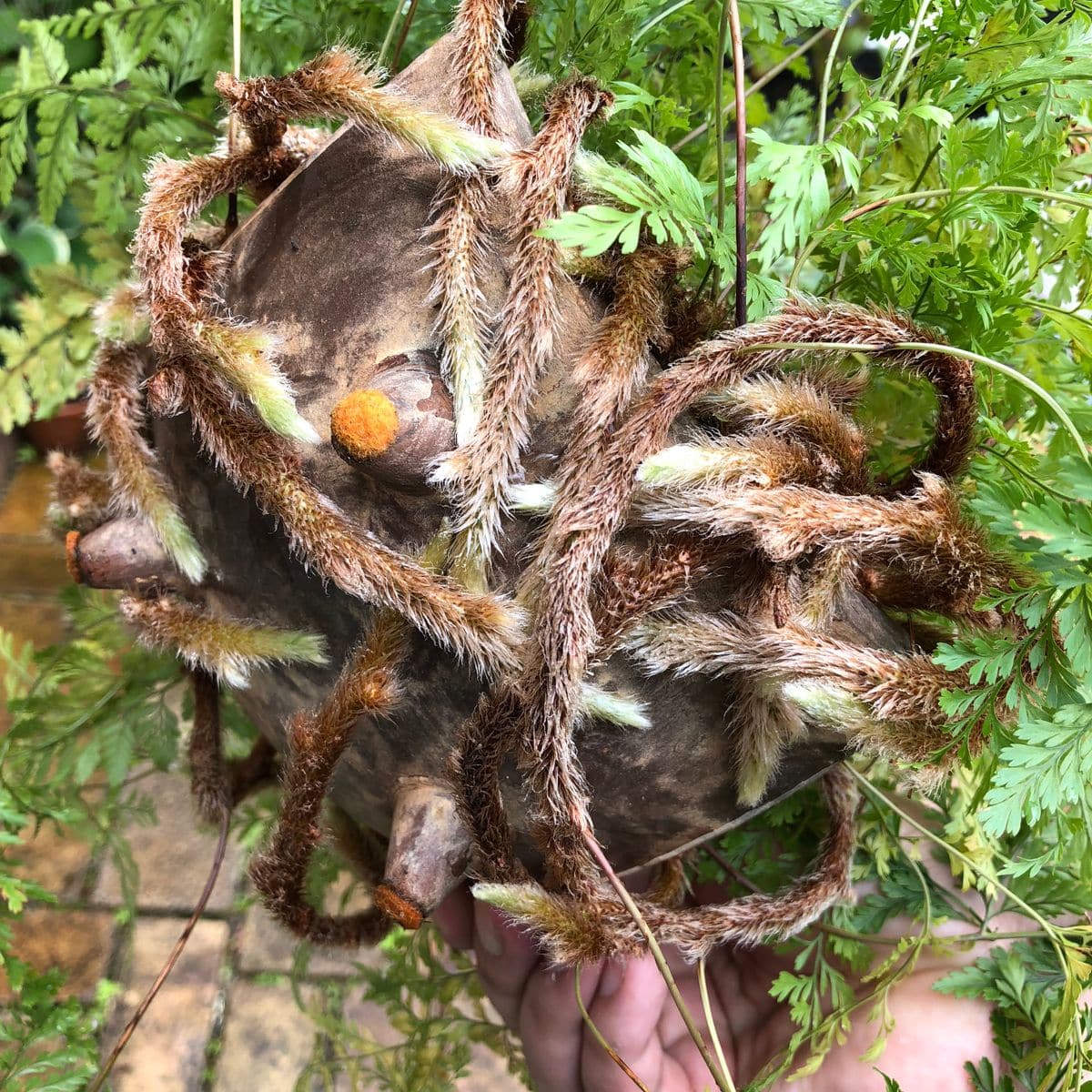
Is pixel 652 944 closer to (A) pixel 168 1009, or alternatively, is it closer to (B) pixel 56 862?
(A) pixel 168 1009

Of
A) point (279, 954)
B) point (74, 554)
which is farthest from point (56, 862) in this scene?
point (74, 554)

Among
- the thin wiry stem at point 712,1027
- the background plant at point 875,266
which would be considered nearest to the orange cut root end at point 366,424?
the background plant at point 875,266

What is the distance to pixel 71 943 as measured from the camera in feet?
4.93

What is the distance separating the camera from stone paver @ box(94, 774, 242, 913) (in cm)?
157

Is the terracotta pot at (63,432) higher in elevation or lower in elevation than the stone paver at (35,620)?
higher

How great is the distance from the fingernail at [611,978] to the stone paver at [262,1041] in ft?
2.98

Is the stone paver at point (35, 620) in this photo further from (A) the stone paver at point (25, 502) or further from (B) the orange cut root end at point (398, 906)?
(B) the orange cut root end at point (398, 906)

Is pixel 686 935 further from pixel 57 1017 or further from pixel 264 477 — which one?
pixel 57 1017

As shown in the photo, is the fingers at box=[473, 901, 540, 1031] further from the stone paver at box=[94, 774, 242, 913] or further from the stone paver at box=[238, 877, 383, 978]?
the stone paver at box=[94, 774, 242, 913]

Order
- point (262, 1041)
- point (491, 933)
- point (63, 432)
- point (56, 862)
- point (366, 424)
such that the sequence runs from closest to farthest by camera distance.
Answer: point (366, 424) → point (491, 933) → point (262, 1041) → point (56, 862) → point (63, 432)

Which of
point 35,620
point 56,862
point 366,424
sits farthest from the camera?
point 35,620

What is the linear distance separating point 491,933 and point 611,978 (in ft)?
0.37

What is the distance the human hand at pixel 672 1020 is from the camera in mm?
688

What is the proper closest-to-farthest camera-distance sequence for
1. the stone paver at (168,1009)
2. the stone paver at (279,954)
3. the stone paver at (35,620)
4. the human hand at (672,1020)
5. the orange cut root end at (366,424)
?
the orange cut root end at (366,424) < the human hand at (672,1020) < the stone paver at (168,1009) < the stone paver at (279,954) < the stone paver at (35,620)
